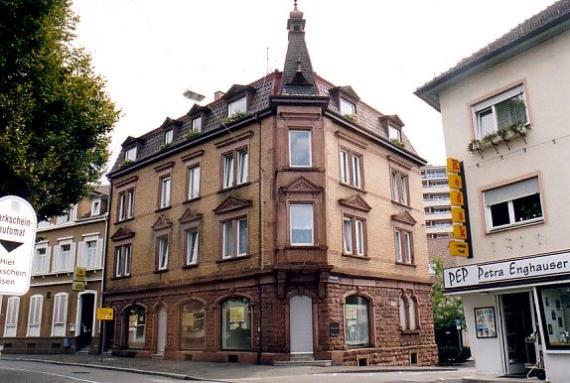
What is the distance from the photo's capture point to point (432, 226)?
9519 cm

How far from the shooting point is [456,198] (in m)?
15.9

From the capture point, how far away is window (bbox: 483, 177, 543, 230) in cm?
1451

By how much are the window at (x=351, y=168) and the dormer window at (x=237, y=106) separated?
552cm

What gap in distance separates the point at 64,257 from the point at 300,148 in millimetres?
21078

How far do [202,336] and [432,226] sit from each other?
77547mm

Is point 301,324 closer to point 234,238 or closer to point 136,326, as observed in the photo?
point 234,238

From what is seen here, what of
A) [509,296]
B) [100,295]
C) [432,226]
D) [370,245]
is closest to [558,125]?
[509,296]

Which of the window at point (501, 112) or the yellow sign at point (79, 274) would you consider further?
the yellow sign at point (79, 274)

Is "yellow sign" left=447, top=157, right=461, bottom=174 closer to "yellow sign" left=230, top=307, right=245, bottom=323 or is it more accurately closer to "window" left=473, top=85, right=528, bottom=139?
"window" left=473, top=85, right=528, bottom=139

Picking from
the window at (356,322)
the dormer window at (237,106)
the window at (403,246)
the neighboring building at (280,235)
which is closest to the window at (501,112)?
the neighboring building at (280,235)

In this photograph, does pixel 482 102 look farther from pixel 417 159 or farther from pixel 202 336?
pixel 202 336

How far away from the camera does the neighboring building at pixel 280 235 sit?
21656 millimetres

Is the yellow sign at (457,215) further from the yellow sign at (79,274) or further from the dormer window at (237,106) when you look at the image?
the yellow sign at (79,274)

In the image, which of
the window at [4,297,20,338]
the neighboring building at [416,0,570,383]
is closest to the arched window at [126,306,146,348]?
the window at [4,297,20,338]
